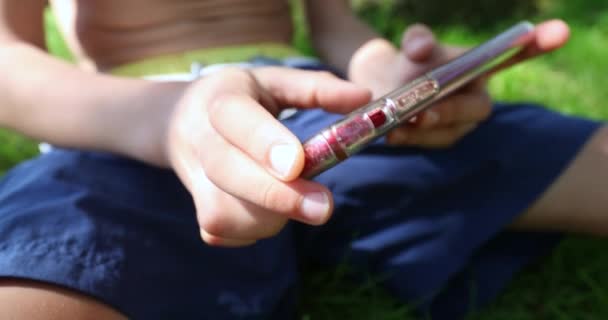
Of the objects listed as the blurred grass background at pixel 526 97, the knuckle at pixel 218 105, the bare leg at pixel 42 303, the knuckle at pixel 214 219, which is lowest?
the blurred grass background at pixel 526 97

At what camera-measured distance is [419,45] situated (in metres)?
0.63

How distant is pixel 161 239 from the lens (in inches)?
22.3

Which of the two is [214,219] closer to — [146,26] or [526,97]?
[146,26]

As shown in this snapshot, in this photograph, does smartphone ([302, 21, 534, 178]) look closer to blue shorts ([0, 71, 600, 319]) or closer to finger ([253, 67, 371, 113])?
finger ([253, 67, 371, 113])

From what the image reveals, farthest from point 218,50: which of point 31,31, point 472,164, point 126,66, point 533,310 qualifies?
point 533,310

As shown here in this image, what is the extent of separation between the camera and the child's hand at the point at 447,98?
0.60m

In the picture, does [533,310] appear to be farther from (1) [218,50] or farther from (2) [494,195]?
(1) [218,50]

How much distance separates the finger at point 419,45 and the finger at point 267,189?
274mm

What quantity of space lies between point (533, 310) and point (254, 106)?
1.55ft

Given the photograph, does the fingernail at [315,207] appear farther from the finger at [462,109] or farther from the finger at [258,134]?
the finger at [462,109]

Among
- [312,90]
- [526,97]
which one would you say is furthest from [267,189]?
[526,97]

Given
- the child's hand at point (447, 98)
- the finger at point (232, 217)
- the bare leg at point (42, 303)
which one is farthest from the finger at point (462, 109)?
the bare leg at point (42, 303)

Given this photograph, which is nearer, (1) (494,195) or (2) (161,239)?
(2) (161,239)

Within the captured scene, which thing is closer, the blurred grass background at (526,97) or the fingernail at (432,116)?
the fingernail at (432,116)
